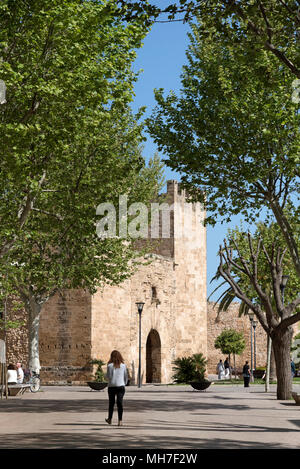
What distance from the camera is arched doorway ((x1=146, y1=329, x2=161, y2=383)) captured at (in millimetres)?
39812

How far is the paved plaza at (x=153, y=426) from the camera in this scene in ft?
34.1

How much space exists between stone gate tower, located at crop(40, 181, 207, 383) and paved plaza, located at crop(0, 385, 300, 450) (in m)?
8.74

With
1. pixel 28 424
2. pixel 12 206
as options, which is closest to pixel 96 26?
pixel 12 206

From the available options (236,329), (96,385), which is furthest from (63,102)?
(236,329)

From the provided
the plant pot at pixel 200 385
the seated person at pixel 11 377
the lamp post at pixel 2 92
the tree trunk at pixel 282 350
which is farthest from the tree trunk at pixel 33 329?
the lamp post at pixel 2 92

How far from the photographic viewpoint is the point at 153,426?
13.1 metres

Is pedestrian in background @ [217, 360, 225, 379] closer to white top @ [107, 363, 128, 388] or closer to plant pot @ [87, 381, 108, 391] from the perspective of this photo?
plant pot @ [87, 381, 108, 391]

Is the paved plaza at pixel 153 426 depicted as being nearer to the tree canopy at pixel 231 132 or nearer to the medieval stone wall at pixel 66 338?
the tree canopy at pixel 231 132

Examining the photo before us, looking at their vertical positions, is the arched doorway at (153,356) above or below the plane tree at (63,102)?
below

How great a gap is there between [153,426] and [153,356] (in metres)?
27.1

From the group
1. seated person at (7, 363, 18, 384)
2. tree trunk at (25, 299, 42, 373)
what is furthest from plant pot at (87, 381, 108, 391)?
seated person at (7, 363, 18, 384)
